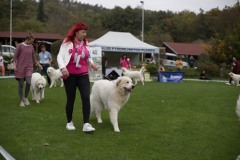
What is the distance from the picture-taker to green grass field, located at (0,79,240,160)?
17.7 ft

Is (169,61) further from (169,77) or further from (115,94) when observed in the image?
(115,94)

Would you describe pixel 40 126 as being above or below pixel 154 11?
below

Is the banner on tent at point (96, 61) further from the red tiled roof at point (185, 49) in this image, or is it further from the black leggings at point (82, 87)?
the red tiled roof at point (185, 49)

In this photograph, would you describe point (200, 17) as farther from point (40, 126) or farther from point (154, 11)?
point (40, 126)

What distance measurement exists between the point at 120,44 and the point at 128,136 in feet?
69.3

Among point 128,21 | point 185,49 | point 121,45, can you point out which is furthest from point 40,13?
point 121,45

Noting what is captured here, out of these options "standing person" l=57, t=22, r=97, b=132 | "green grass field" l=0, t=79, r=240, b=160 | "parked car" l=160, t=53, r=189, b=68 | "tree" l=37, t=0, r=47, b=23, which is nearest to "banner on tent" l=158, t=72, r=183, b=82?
"green grass field" l=0, t=79, r=240, b=160

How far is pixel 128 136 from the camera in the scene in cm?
661

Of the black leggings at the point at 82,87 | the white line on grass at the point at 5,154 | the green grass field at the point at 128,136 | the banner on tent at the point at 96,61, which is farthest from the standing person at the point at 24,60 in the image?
the banner on tent at the point at 96,61

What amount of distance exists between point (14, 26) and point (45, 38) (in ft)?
26.7

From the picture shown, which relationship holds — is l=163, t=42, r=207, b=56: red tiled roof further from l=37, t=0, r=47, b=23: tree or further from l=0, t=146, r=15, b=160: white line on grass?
l=0, t=146, r=15, b=160: white line on grass

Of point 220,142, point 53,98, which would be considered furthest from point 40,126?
point 53,98

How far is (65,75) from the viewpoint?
6.46m

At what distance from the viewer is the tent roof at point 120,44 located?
26.6m
